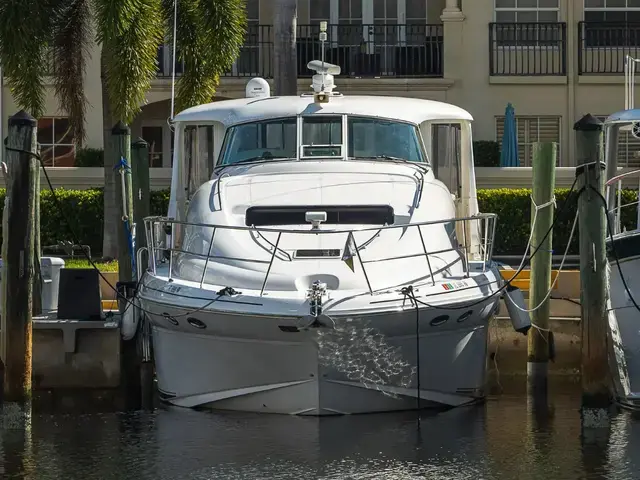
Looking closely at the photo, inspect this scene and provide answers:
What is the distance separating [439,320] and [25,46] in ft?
39.3

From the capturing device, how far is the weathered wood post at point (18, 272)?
13.5 metres

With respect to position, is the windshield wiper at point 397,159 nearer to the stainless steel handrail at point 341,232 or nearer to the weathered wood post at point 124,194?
the stainless steel handrail at point 341,232

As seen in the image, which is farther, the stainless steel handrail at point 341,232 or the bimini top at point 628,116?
the bimini top at point 628,116

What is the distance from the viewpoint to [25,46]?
2297cm

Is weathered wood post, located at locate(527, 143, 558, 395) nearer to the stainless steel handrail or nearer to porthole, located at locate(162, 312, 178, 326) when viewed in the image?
the stainless steel handrail

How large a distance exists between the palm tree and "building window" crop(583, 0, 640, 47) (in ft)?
40.2

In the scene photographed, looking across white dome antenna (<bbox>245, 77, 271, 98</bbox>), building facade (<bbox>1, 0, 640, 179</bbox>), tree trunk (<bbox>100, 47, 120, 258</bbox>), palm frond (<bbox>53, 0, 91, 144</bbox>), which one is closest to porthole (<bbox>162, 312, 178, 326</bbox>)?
white dome antenna (<bbox>245, 77, 271, 98</bbox>)

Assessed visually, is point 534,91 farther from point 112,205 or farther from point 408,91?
point 112,205

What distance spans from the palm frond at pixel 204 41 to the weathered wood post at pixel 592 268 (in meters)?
10.6

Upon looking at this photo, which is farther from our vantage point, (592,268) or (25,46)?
(25,46)

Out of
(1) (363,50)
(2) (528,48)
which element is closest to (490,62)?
(2) (528,48)

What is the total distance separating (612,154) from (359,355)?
15.1 feet

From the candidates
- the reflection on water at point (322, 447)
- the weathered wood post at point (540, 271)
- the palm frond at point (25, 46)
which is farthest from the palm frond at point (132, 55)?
the reflection on water at point (322, 447)

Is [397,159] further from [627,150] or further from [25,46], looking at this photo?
[627,150]
